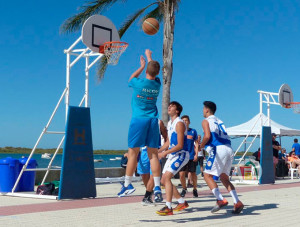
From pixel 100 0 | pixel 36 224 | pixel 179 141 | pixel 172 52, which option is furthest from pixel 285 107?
pixel 36 224

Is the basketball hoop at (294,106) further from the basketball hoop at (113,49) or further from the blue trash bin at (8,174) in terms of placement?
the blue trash bin at (8,174)

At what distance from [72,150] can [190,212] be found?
3125mm

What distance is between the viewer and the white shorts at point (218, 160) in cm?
743

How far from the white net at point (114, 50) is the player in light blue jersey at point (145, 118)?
3492 millimetres

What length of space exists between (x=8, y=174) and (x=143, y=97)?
16.5 feet

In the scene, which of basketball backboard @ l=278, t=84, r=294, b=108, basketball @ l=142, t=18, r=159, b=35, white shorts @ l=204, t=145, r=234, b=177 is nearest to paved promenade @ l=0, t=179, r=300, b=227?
white shorts @ l=204, t=145, r=234, b=177

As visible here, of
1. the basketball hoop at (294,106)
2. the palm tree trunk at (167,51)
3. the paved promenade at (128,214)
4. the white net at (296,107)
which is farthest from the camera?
the white net at (296,107)

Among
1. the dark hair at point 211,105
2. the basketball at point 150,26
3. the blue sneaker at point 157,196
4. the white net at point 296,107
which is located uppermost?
the basketball at point 150,26

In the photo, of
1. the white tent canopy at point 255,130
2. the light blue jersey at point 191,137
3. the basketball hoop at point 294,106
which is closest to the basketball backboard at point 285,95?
the basketball hoop at point 294,106

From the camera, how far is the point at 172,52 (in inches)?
720

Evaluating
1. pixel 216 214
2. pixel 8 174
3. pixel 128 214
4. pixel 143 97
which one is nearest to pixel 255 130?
pixel 8 174

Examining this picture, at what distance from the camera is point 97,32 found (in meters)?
10.9

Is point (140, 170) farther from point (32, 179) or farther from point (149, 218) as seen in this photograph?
point (32, 179)

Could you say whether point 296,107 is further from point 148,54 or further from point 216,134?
point 148,54
